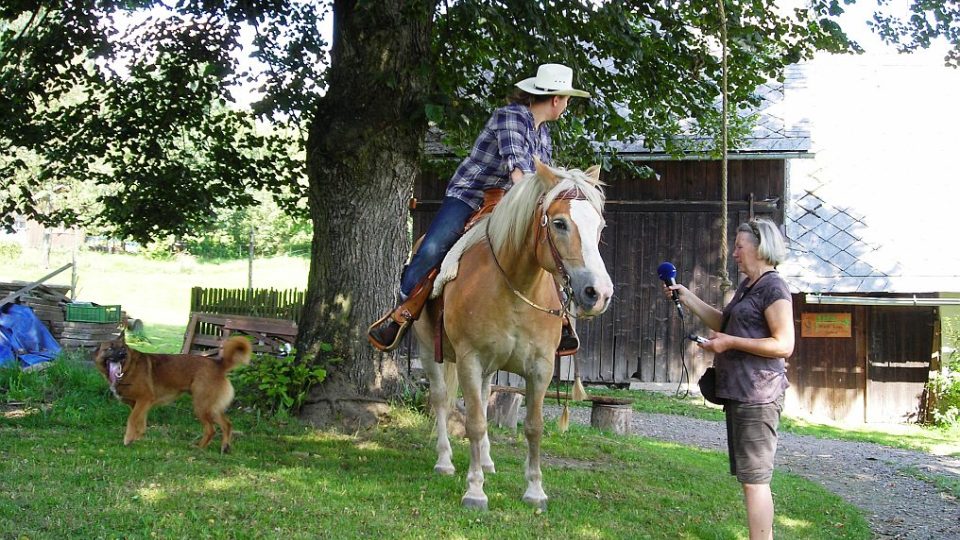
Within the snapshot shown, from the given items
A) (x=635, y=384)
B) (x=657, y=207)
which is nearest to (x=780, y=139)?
(x=657, y=207)

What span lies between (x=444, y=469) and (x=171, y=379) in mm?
2567

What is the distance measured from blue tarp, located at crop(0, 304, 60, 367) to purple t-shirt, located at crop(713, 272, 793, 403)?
10.8m

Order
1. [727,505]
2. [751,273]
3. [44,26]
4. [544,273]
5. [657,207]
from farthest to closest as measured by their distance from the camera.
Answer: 1. [657,207]
2. [44,26]
3. [727,505]
4. [544,273]
5. [751,273]

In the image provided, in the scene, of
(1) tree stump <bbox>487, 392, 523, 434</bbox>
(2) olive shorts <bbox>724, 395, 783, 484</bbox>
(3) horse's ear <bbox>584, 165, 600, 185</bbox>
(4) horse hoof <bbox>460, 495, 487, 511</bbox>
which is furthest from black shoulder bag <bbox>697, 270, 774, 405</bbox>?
(1) tree stump <bbox>487, 392, 523, 434</bbox>

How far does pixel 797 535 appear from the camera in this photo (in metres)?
6.29

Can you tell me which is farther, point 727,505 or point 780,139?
point 780,139

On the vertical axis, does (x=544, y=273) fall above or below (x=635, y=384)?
above

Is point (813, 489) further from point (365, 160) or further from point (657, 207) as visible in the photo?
point (657, 207)

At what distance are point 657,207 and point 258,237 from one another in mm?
29084

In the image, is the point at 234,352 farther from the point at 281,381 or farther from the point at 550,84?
the point at 550,84

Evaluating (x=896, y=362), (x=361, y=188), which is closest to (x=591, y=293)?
(x=361, y=188)

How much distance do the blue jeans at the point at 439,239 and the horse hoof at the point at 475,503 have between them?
1726mm

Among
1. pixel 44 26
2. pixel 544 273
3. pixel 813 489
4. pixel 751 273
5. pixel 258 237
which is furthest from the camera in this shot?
pixel 258 237

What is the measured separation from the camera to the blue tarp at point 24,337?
12.9 meters
